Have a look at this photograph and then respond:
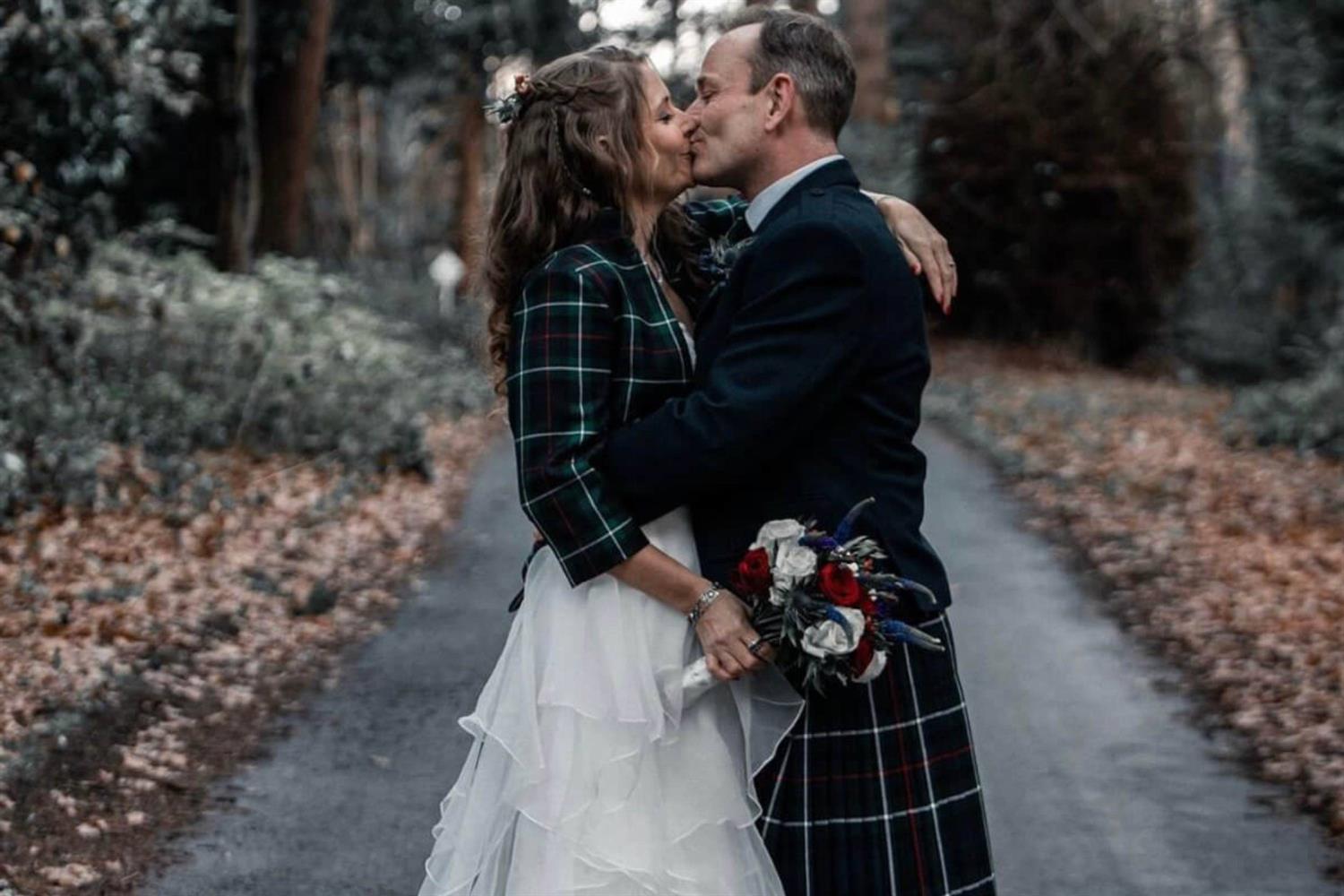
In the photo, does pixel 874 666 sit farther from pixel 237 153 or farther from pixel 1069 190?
pixel 1069 190

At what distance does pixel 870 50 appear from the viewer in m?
23.7

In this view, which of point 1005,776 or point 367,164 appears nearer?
point 1005,776

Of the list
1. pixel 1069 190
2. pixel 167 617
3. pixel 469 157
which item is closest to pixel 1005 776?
pixel 167 617

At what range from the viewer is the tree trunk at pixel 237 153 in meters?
14.5

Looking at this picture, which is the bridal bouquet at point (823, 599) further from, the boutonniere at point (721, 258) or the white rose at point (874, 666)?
the boutonniere at point (721, 258)

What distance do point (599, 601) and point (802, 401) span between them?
1.65 feet

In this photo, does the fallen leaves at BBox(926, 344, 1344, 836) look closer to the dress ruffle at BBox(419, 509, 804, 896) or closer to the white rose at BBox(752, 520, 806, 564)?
the dress ruffle at BBox(419, 509, 804, 896)

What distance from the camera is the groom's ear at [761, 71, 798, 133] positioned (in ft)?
9.73

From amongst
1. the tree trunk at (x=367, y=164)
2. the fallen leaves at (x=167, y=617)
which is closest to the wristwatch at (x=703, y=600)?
the fallen leaves at (x=167, y=617)

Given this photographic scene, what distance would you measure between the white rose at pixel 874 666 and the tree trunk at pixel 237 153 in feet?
41.2

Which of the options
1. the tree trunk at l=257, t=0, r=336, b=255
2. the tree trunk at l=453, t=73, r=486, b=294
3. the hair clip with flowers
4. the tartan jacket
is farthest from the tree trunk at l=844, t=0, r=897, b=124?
the tartan jacket

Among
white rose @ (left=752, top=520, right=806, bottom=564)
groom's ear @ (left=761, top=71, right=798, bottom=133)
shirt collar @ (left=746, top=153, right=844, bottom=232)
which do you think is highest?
groom's ear @ (left=761, top=71, right=798, bottom=133)

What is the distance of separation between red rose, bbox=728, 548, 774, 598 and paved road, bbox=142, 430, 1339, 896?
252 cm

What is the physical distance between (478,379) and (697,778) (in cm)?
1544
